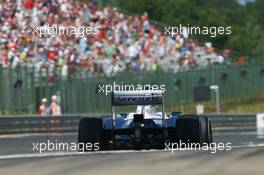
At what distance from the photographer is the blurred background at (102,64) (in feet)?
86.5

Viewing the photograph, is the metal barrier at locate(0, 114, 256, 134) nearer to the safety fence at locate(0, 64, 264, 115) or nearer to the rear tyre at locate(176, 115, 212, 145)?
the safety fence at locate(0, 64, 264, 115)

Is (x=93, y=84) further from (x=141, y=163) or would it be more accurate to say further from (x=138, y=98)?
(x=141, y=163)

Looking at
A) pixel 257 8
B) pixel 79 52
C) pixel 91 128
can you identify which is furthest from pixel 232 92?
pixel 257 8

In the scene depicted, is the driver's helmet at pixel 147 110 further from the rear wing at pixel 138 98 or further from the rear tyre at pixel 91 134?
the rear tyre at pixel 91 134

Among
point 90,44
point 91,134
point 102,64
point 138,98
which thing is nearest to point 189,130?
point 138,98

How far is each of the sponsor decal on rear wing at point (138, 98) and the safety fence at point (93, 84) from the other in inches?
466

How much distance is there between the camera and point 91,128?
14.0 metres

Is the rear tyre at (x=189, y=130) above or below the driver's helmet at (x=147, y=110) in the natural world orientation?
below

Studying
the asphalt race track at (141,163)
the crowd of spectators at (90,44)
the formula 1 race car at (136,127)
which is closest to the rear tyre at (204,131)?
the formula 1 race car at (136,127)

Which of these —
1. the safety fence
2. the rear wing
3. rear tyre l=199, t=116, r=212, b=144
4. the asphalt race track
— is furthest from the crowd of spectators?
the asphalt race track

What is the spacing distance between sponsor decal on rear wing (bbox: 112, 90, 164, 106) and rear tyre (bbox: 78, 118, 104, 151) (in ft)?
1.78

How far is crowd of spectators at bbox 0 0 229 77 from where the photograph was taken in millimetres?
26492

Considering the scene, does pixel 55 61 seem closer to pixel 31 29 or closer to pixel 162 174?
pixel 31 29

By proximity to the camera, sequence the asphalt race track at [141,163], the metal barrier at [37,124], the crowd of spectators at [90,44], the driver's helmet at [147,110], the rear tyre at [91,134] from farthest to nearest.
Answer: the crowd of spectators at [90,44] < the metal barrier at [37,124] < the driver's helmet at [147,110] < the rear tyre at [91,134] < the asphalt race track at [141,163]
